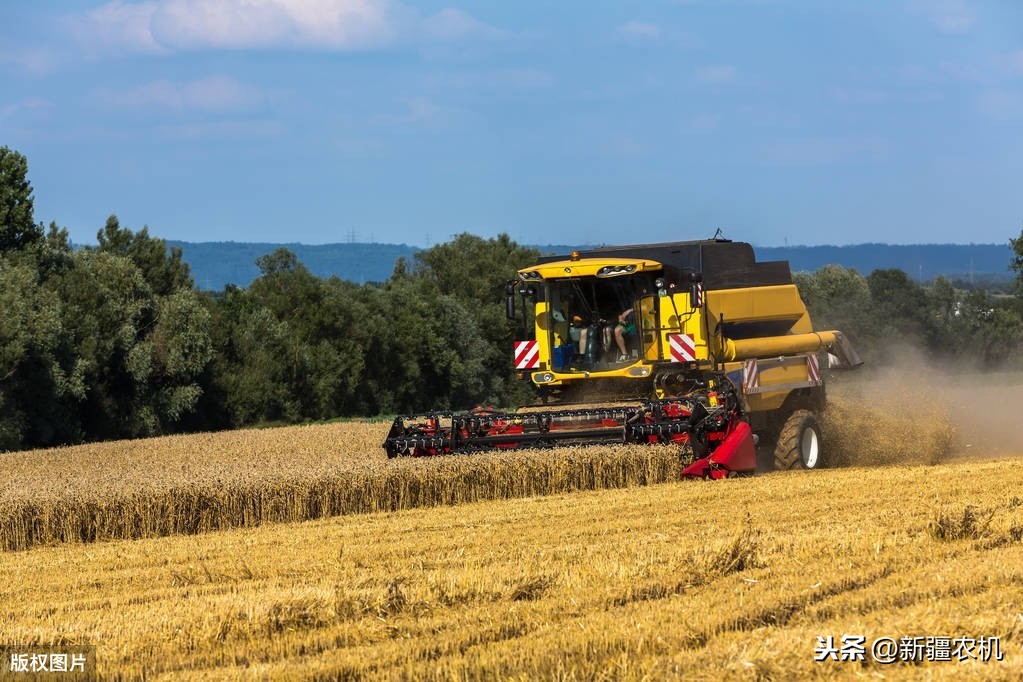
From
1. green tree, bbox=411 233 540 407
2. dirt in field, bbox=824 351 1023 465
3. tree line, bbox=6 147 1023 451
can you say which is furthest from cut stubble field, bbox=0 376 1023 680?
green tree, bbox=411 233 540 407

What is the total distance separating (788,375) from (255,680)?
11426mm

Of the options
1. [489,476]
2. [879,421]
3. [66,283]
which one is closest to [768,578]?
[489,476]

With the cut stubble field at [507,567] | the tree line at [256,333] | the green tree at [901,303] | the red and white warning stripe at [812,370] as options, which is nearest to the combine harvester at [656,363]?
the red and white warning stripe at [812,370]

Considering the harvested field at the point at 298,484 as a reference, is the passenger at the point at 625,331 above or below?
above

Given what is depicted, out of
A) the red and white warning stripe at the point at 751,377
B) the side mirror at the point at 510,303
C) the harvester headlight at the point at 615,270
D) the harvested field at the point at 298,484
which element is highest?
the harvester headlight at the point at 615,270

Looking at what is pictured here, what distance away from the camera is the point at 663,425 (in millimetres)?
13797

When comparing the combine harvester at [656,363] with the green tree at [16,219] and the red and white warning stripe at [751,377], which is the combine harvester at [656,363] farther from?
the green tree at [16,219]

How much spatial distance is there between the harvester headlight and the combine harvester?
0.5 inches

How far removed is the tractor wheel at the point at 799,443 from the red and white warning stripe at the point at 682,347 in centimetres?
181

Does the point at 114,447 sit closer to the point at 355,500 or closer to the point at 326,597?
the point at 355,500

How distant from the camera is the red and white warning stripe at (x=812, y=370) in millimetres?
16500

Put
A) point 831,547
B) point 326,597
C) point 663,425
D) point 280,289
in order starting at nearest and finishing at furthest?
1. point 326,597
2. point 831,547
3. point 663,425
4. point 280,289

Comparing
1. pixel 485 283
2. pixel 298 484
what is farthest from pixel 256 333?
pixel 298 484

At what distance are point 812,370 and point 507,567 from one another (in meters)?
9.37
